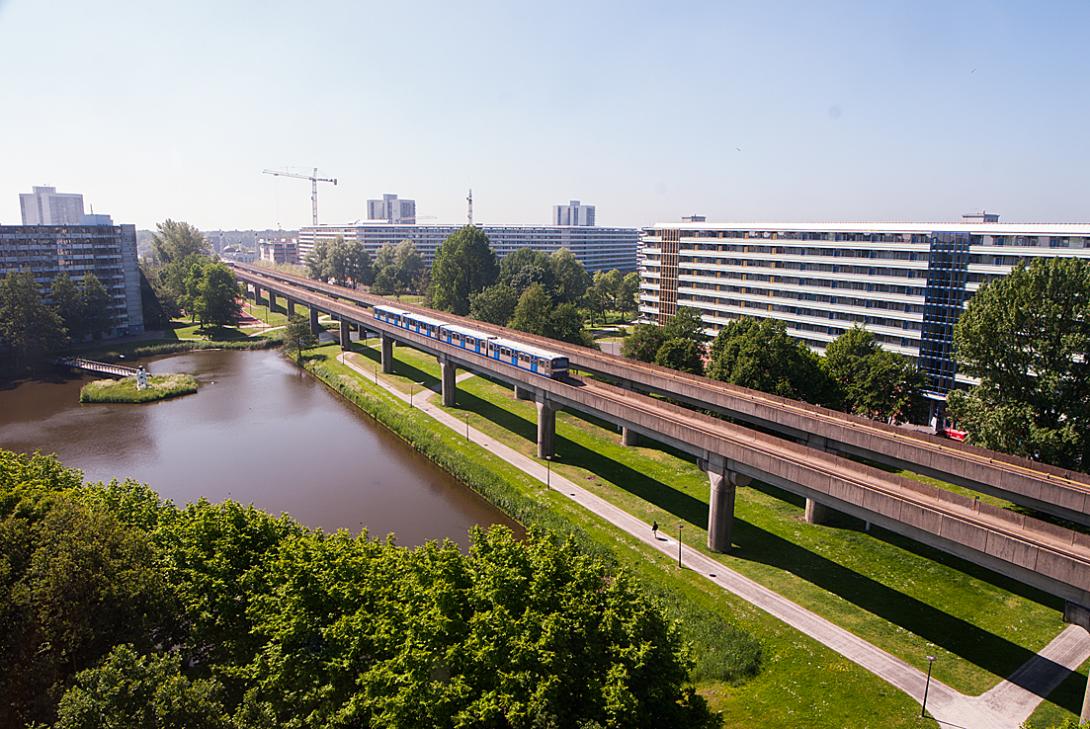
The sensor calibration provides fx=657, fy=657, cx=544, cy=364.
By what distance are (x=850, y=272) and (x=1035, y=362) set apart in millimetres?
37875

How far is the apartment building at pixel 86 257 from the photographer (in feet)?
351

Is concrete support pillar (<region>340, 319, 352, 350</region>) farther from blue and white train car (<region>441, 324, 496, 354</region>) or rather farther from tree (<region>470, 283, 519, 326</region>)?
blue and white train car (<region>441, 324, 496, 354</region>)

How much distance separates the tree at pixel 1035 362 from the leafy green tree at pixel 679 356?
25.6 meters

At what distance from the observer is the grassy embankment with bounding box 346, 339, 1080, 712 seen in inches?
1228

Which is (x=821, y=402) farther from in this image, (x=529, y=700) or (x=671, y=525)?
(x=529, y=700)

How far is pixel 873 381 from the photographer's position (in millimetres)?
54781

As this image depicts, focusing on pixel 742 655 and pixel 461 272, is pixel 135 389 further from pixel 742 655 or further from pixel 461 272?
pixel 742 655

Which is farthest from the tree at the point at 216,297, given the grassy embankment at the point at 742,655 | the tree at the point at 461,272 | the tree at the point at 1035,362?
the tree at the point at 1035,362

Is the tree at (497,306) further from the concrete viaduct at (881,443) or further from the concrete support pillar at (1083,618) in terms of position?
the concrete support pillar at (1083,618)

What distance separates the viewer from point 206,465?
57.1 metres

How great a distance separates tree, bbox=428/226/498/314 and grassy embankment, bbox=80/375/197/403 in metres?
47.1

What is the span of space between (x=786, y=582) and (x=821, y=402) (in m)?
24.1

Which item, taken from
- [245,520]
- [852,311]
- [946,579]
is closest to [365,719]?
[245,520]

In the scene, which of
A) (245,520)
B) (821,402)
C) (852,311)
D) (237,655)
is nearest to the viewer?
(237,655)
